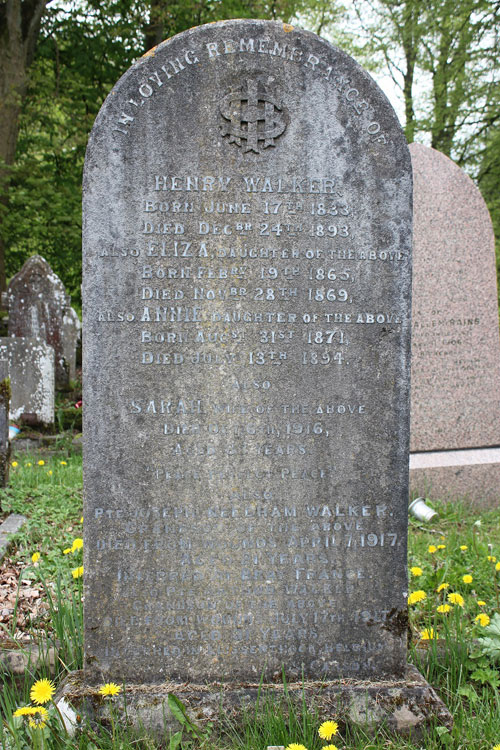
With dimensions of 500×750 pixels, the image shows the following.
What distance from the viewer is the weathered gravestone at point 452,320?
18.5 feet

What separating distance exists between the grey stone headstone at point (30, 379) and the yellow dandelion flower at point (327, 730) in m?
6.77

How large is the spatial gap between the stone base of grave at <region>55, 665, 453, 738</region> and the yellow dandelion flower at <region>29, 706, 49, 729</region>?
16 centimetres

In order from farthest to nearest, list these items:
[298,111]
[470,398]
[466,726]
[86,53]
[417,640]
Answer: [86,53] < [470,398] < [417,640] < [298,111] < [466,726]

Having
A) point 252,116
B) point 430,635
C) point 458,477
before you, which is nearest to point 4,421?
point 252,116

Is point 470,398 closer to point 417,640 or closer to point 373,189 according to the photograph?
point 417,640

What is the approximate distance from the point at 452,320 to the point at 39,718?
473 cm

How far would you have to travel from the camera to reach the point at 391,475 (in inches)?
104

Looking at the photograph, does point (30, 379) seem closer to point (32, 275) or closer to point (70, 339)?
point (70, 339)

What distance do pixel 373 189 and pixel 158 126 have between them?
944 millimetres

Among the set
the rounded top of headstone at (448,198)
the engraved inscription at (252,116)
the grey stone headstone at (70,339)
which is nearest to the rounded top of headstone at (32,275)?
the grey stone headstone at (70,339)

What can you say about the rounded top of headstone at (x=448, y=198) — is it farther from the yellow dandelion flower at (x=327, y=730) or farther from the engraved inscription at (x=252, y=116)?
the yellow dandelion flower at (x=327, y=730)

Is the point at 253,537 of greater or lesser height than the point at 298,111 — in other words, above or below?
below

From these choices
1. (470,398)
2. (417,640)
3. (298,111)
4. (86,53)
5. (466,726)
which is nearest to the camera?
(466,726)

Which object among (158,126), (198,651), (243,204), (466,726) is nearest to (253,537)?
(198,651)
